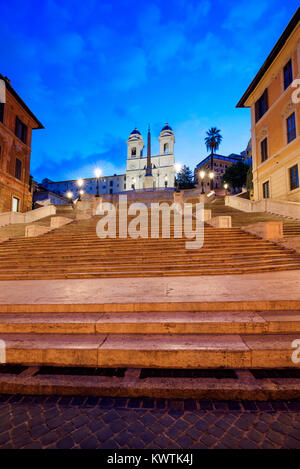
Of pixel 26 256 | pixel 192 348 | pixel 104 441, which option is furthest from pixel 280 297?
pixel 26 256

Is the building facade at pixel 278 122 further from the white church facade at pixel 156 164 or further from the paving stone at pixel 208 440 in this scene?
the white church facade at pixel 156 164

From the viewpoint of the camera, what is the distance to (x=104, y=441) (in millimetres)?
1931

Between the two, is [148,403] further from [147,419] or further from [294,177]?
[294,177]

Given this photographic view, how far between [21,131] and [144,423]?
31658mm

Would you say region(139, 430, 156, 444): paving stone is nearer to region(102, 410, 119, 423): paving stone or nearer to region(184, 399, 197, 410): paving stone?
region(102, 410, 119, 423): paving stone

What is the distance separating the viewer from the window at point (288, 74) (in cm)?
1667

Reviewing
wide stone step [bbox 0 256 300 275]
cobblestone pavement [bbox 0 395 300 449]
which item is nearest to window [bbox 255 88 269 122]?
wide stone step [bbox 0 256 300 275]

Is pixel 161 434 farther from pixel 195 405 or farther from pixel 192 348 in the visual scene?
pixel 192 348

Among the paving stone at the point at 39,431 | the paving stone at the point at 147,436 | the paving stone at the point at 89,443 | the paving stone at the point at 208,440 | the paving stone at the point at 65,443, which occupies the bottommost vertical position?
the paving stone at the point at 39,431

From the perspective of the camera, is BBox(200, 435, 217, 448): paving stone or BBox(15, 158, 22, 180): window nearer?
BBox(200, 435, 217, 448): paving stone

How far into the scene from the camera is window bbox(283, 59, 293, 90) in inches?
656

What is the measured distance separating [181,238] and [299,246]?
473 cm

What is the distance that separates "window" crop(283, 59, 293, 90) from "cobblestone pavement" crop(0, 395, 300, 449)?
22678 mm

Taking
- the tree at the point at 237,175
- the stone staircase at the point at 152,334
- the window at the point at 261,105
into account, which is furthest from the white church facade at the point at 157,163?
the stone staircase at the point at 152,334
